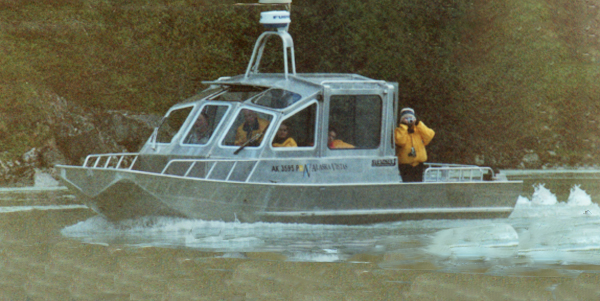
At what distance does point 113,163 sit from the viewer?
20562 mm

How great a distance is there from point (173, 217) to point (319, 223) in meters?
2.05

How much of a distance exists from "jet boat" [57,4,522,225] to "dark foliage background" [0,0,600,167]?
7971mm

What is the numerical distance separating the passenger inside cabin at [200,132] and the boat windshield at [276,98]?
0.81 metres

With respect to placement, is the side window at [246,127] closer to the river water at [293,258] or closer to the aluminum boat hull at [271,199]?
the aluminum boat hull at [271,199]

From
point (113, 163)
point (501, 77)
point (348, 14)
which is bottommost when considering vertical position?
point (113, 163)

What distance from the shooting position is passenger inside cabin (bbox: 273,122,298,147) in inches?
494

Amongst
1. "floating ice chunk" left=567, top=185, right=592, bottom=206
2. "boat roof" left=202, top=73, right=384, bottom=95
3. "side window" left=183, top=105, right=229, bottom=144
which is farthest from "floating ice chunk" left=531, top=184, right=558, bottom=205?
"side window" left=183, top=105, right=229, bottom=144

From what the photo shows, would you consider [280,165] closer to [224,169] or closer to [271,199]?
[271,199]

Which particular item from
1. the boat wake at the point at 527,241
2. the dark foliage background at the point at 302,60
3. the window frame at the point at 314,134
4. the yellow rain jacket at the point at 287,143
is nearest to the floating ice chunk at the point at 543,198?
the boat wake at the point at 527,241

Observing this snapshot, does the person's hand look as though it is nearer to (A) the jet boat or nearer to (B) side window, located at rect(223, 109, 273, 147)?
(A) the jet boat

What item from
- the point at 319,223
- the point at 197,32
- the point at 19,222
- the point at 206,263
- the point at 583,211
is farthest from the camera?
the point at 197,32

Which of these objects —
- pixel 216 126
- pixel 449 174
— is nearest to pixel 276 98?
pixel 216 126

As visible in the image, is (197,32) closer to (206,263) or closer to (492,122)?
(492,122)

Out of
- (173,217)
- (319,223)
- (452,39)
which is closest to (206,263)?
(173,217)
